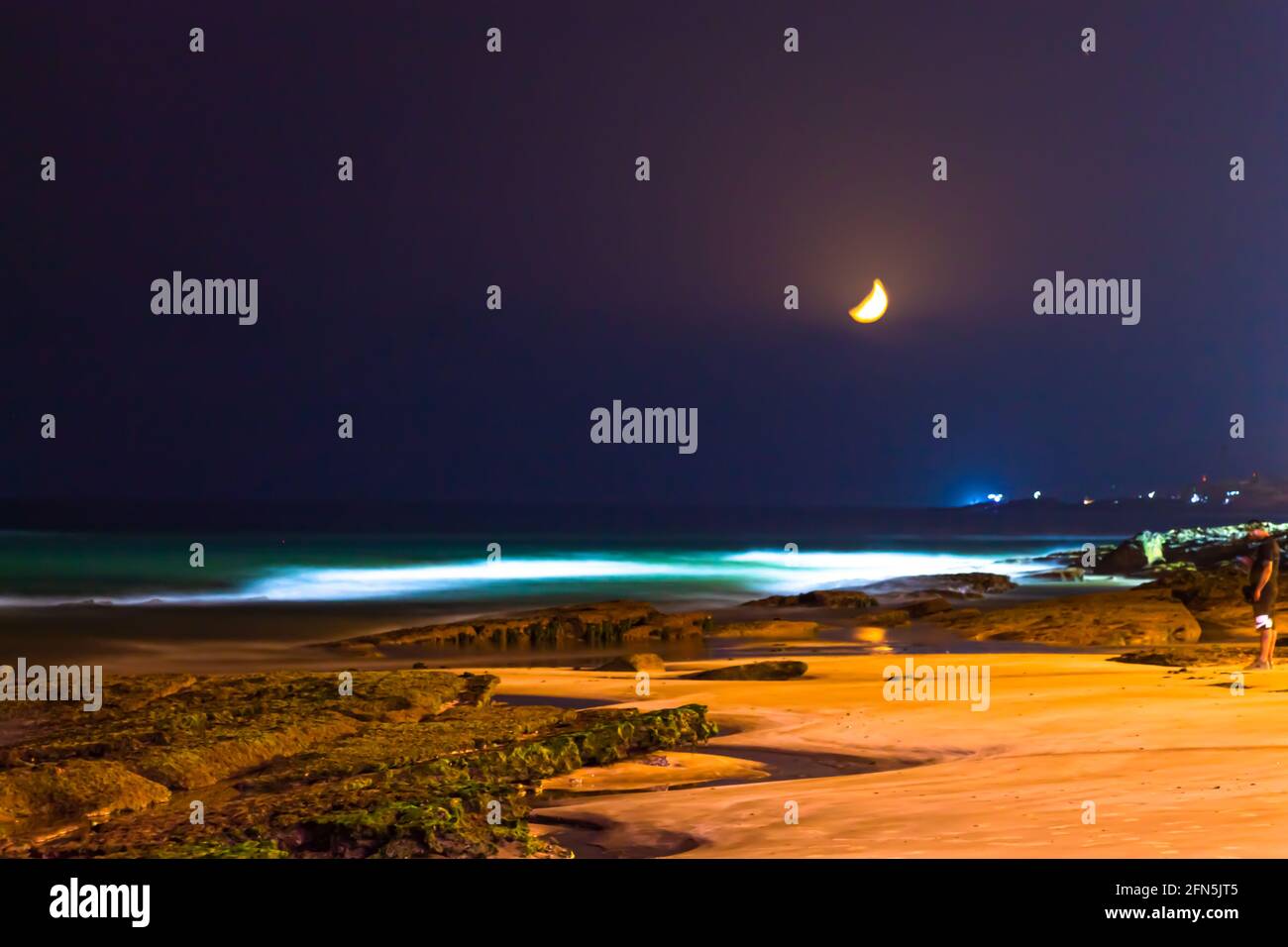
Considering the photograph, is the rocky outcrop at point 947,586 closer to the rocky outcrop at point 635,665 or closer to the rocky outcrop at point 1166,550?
the rocky outcrop at point 1166,550

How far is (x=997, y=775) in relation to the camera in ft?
30.2

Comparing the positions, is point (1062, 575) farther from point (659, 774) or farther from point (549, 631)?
point (659, 774)

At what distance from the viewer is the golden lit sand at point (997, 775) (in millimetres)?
7059

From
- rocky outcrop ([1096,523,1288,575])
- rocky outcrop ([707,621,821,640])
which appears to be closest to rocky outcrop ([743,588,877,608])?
rocky outcrop ([707,621,821,640])

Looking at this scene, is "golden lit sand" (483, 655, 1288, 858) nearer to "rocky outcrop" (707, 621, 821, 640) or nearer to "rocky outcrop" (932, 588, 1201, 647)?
"rocky outcrop" (932, 588, 1201, 647)

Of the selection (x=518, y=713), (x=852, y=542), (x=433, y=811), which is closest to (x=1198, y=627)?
(x=518, y=713)

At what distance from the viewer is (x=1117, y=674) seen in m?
15.3

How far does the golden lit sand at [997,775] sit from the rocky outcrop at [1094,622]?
6.85 meters

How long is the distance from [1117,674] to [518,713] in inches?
289
